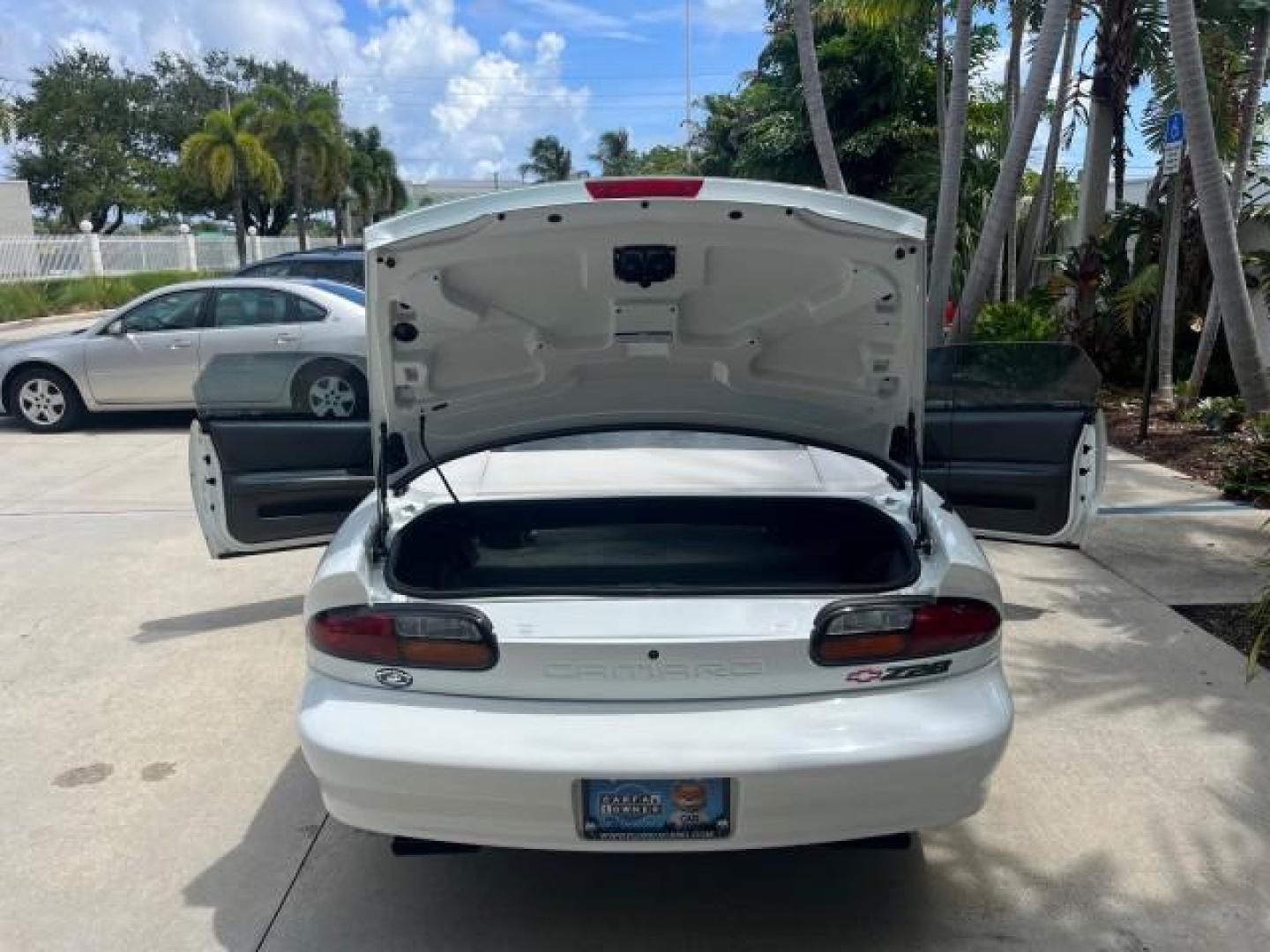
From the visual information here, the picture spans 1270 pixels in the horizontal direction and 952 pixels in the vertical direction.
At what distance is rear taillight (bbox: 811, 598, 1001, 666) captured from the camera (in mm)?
2656

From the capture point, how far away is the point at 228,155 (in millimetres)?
35625

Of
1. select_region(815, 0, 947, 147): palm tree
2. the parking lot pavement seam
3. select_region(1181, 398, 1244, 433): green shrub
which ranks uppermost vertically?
select_region(815, 0, 947, 147): palm tree

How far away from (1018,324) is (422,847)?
1030cm

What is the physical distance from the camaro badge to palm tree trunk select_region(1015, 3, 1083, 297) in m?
11.6

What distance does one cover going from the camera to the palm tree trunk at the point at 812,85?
32.9 ft

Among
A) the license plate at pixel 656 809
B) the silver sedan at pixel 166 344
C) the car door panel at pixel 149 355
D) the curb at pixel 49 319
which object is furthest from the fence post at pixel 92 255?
the license plate at pixel 656 809

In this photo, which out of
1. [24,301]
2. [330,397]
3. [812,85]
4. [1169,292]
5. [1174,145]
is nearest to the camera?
[330,397]

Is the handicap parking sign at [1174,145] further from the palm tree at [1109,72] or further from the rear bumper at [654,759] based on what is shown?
the rear bumper at [654,759]

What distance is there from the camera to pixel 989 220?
9.32 meters

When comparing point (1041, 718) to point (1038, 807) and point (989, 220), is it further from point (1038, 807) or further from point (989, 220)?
point (989, 220)

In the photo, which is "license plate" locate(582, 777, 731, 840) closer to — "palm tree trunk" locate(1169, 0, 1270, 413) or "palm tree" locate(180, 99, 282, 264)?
"palm tree trunk" locate(1169, 0, 1270, 413)

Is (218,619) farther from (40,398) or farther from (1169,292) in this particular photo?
(1169,292)

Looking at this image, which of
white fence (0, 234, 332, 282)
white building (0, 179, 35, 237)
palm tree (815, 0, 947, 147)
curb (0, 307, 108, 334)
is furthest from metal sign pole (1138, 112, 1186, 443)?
white building (0, 179, 35, 237)

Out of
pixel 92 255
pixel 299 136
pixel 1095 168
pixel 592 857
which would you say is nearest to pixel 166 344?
pixel 592 857
